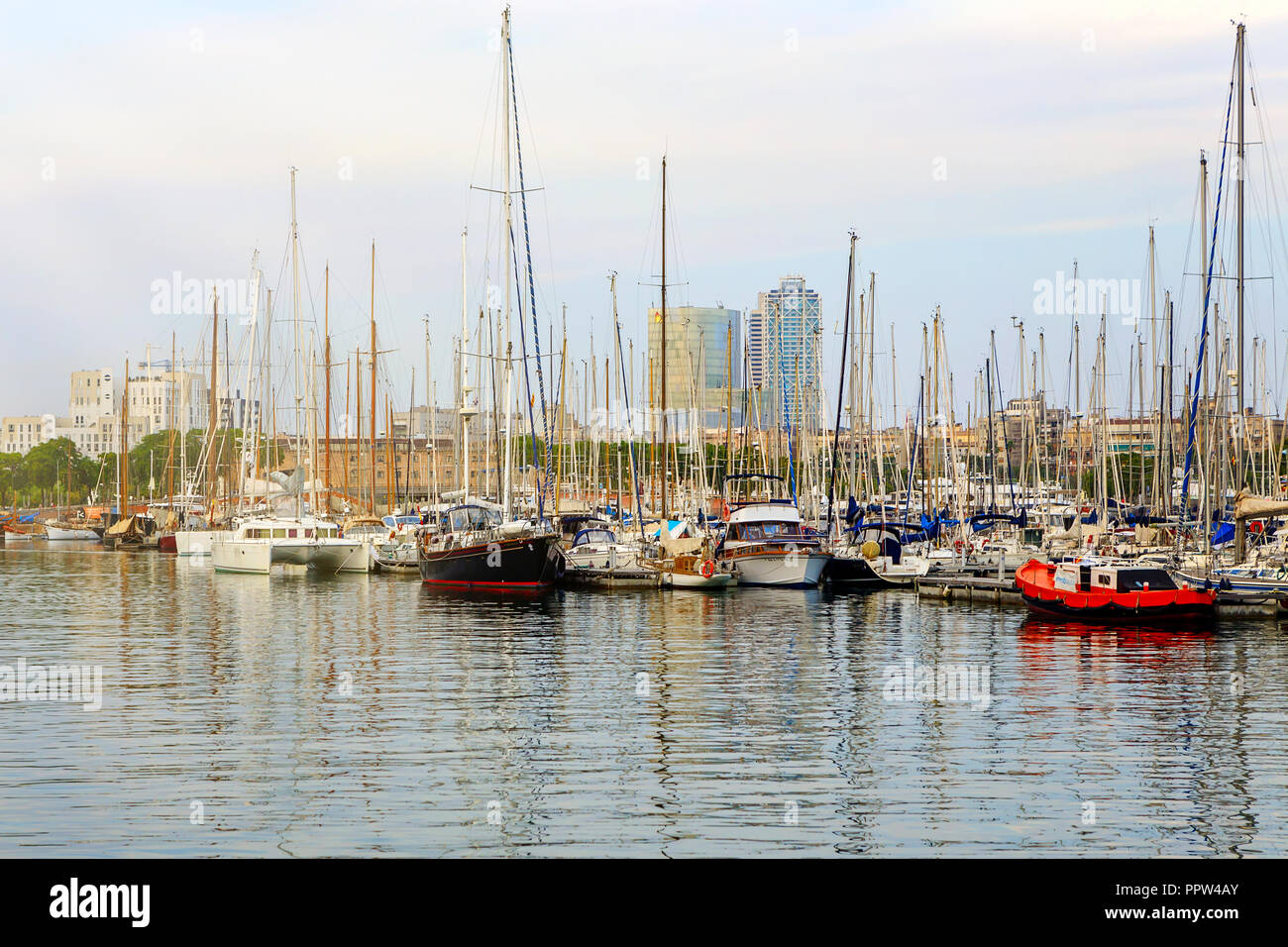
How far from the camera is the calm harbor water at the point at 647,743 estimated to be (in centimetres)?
1605

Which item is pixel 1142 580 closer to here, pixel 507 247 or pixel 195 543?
pixel 507 247

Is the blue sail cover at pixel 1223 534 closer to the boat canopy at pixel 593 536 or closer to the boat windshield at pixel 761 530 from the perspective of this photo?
the boat windshield at pixel 761 530

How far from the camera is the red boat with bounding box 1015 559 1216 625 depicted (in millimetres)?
42062

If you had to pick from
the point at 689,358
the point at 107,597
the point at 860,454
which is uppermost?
the point at 689,358

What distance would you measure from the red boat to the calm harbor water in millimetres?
1118

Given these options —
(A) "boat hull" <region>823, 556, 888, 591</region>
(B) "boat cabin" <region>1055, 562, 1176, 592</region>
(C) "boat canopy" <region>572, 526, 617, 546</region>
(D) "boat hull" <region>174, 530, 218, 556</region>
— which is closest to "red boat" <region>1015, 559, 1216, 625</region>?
(B) "boat cabin" <region>1055, 562, 1176, 592</region>

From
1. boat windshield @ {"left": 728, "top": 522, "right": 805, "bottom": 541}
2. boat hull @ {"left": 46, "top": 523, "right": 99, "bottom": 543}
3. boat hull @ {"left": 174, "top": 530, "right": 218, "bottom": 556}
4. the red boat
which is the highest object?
boat windshield @ {"left": 728, "top": 522, "right": 805, "bottom": 541}

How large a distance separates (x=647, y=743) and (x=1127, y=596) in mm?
25147

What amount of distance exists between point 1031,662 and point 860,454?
5417cm

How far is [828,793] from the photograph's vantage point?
59.4ft

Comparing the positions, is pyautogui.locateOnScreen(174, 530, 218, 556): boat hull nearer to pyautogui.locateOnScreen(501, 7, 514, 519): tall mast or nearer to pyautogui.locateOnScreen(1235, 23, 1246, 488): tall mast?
pyautogui.locateOnScreen(501, 7, 514, 519): tall mast

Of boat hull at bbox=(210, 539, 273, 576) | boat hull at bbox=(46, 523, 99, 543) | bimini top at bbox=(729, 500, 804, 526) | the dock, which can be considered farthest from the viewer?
boat hull at bbox=(46, 523, 99, 543)
